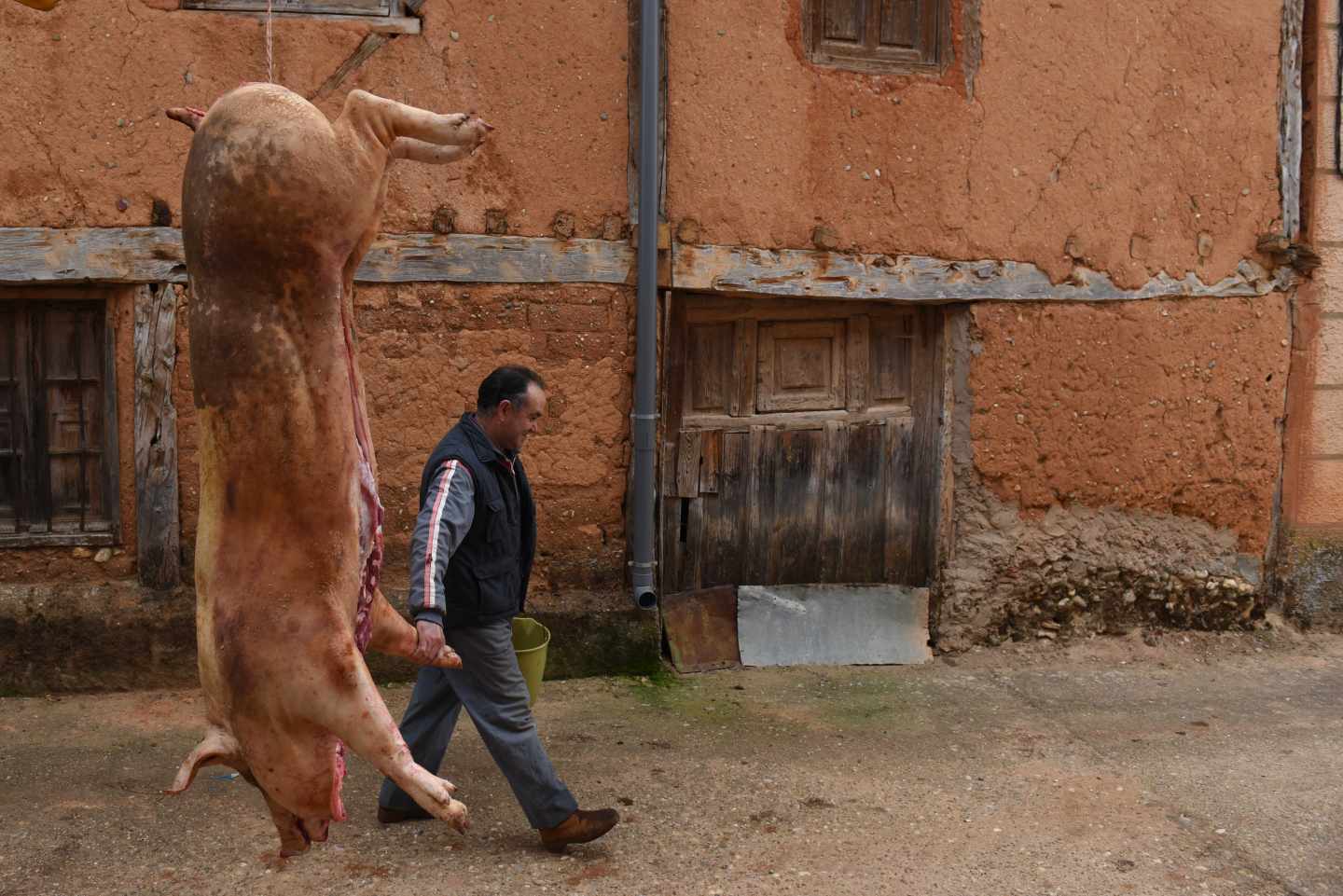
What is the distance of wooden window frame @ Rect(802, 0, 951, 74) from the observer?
6.92 metres

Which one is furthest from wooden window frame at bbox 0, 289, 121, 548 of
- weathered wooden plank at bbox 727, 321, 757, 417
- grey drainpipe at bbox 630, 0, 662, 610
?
weathered wooden plank at bbox 727, 321, 757, 417

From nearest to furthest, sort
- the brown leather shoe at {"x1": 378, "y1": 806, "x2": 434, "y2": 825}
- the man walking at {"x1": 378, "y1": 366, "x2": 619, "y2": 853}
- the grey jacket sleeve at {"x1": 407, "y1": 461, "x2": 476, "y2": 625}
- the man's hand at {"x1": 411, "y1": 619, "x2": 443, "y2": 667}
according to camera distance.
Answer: the man's hand at {"x1": 411, "y1": 619, "x2": 443, "y2": 667}, the grey jacket sleeve at {"x1": 407, "y1": 461, "x2": 476, "y2": 625}, the man walking at {"x1": 378, "y1": 366, "x2": 619, "y2": 853}, the brown leather shoe at {"x1": 378, "y1": 806, "x2": 434, "y2": 825}

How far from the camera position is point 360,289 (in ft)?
21.0

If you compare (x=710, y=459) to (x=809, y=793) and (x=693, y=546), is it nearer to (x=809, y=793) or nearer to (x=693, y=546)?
(x=693, y=546)

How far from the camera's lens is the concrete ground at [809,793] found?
461 centimetres

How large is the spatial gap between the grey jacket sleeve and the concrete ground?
107cm

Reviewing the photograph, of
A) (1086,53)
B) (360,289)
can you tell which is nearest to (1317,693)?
(1086,53)

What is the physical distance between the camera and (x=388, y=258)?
6383 millimetres

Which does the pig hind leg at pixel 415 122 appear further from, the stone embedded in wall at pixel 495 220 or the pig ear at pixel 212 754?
the stone embedded in wall at pixel 495 220

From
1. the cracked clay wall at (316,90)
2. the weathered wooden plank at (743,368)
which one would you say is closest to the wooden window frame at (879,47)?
the cracked clay wall at (316,90)

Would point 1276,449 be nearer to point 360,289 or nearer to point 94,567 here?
point 360,289

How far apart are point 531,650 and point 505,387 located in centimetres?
104

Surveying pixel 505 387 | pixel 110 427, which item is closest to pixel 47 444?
pixel 110 427

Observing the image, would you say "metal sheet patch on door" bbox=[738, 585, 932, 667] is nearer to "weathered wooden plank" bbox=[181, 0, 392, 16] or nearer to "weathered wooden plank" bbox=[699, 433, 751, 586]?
"weathered wooden plank" bbox=[699, 433, 751, 586]
